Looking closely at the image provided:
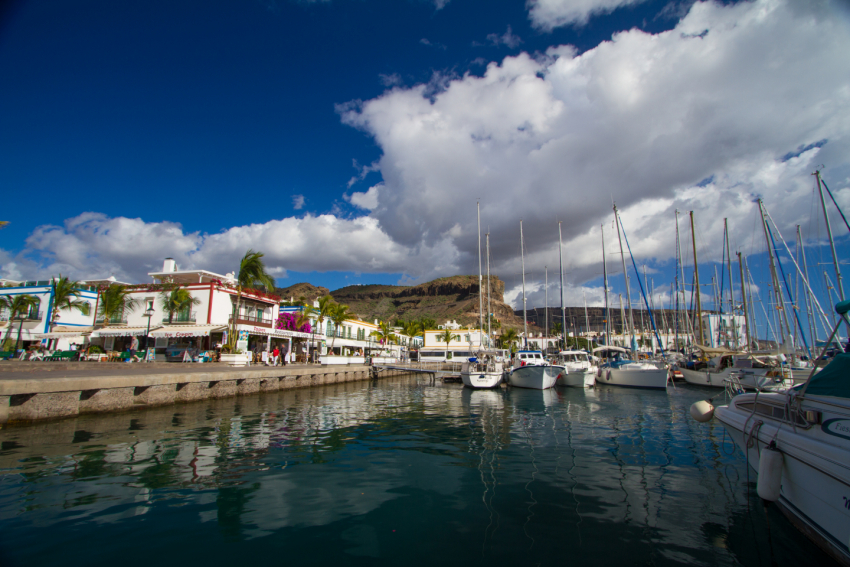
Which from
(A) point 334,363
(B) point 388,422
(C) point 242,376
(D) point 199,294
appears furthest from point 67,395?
(A) point 334,363

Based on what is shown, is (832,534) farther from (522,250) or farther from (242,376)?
(522,250)

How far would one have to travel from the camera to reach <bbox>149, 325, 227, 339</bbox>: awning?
31.7 m

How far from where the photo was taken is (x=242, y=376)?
2202cm

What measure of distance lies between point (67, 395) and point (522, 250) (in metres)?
40.1

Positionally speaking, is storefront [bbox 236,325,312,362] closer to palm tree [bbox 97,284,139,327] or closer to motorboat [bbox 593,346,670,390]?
palm tree [bbox 97,284,139,327]

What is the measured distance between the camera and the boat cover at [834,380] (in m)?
5.90

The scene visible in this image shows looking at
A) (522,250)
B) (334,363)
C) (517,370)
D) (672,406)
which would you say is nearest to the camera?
(672,406)

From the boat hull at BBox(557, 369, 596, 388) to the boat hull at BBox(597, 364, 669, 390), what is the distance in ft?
7.93

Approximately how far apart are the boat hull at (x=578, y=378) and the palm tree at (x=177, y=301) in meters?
34.0

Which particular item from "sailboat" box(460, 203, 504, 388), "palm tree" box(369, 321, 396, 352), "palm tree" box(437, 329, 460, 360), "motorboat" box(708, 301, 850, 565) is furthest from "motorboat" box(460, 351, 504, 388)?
"palm tree" box(437, 329, 460, 360)

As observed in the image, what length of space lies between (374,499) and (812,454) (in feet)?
21.4

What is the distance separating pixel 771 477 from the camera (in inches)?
223

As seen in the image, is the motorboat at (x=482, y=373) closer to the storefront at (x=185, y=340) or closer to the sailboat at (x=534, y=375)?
the sailboat at (x=534, y=375)

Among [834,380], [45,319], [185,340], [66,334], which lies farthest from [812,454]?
[45,319]
